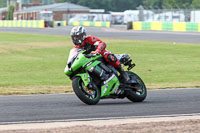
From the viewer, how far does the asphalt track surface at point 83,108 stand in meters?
8.27

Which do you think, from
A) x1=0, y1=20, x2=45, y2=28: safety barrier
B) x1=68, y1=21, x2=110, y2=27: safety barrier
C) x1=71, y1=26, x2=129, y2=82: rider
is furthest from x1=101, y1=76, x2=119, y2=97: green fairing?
x1=0, y1=20, x2=45, y2=28: safety barrier

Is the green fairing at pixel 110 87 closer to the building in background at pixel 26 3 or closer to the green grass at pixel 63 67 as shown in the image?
the green grass at pixel 63 67

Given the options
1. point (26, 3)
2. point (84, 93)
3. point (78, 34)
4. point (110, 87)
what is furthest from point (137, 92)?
point (26, 3)

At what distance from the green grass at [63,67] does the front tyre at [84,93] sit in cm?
318

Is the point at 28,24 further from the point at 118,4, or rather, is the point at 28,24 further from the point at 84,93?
the point at 118,4

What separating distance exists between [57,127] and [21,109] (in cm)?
194

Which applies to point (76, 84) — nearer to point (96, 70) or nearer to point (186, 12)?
point (96, 70)

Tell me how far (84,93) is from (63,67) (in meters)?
11.3

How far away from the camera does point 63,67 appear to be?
68.0 feet

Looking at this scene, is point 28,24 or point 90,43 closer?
point 90,43

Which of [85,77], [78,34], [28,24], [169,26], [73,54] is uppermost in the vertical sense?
[78,34]

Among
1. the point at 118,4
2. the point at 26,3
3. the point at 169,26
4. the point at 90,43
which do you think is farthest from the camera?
the point at 118,4

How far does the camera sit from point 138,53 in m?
26.7

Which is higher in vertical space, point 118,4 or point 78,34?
point 118,4
